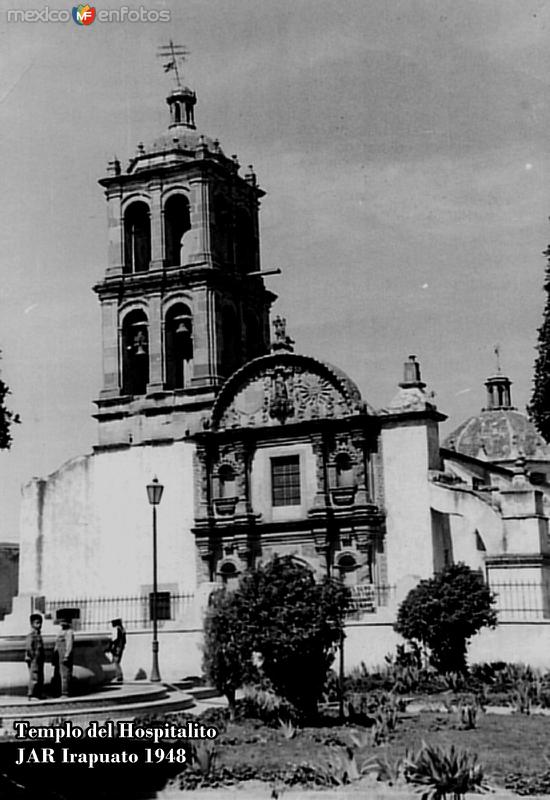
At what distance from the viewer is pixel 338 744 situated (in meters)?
14.4

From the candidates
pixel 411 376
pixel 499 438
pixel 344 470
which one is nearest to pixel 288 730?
pixel 344 470

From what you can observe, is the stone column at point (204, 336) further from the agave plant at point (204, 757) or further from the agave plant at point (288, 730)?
the agave plant at point (204, 757)

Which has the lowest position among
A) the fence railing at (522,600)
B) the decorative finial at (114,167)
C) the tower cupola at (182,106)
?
the fence railing at (522,600)

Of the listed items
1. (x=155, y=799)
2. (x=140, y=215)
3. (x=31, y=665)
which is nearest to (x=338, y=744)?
(x=155, y=799)

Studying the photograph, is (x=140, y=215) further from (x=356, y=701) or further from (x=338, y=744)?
(x=338, y=744)

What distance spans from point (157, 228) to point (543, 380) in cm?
1413

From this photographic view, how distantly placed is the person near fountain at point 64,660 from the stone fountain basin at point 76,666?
151 millimetres

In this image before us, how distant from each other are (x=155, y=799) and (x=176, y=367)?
2423 centimetres

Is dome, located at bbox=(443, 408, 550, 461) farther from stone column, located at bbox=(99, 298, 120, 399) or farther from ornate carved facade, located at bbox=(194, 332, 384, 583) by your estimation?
stone column, located at bbox=(99, 298, 120, 399)

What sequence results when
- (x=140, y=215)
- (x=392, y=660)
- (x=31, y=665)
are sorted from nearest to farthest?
(x=31, y=665), (x=392, y=660), (x=140, y=215)

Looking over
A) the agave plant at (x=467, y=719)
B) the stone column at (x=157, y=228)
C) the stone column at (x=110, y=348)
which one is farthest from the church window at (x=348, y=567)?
the agave plant at (x=467, y=719)

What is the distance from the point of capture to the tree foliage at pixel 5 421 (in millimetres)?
27250

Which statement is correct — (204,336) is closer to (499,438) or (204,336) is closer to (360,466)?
(360,466)

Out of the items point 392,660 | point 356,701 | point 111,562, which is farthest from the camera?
point 111,562
